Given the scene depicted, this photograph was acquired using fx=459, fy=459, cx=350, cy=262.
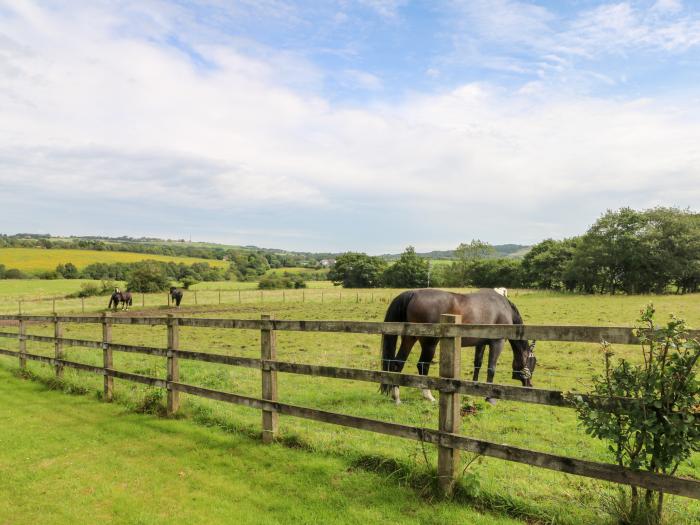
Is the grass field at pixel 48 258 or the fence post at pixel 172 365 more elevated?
the grass field at pixel 48 258

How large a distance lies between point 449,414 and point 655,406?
1.64 m

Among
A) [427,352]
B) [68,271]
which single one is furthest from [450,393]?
[68,271]

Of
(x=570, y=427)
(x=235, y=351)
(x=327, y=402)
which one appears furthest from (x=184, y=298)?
(x=570, y=427)

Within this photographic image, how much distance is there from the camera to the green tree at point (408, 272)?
9231 centimetres

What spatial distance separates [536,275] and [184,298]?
56956mm

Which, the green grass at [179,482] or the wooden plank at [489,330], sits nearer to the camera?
the wooden plank at [489,330]

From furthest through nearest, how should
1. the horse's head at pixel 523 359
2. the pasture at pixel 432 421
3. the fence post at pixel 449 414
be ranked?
the horse's head at pixel 523 359 < the fence post at pixel 449 414 < the pasture at pixel 432 421

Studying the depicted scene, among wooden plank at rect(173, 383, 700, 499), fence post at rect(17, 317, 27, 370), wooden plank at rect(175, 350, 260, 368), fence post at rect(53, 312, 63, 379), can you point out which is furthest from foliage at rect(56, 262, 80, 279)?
wooden plank at rect(173, 383, 700, 499)

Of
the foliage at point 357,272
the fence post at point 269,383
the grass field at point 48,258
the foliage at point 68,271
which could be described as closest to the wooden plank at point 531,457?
the fence post at point 269,383

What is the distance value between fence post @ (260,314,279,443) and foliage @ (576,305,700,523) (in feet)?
11.6

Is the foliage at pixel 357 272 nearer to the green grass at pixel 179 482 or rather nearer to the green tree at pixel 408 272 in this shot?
the green tree at pixel 408 272

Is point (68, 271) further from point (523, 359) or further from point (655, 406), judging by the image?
point (655, 406)

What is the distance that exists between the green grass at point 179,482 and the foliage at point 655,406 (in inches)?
46.6

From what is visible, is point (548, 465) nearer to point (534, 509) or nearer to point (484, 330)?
point (534, 509)
